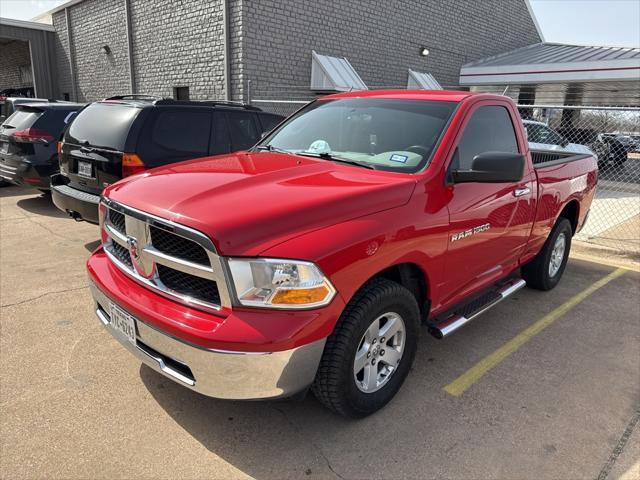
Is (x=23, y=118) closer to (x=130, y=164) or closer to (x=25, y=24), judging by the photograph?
(x=130, y=164)

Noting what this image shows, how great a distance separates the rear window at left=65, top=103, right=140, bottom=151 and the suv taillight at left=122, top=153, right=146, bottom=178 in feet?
0.38

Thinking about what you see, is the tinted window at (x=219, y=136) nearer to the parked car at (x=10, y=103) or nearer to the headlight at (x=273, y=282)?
the headlight at (x=273, y=282)

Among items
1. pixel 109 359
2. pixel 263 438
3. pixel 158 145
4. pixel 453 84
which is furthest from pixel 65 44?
pixel 263 438

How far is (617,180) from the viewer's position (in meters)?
15.2

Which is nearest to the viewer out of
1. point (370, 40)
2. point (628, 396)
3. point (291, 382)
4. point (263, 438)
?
point (291, 382)

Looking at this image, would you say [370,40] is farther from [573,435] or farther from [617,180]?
[573,435]

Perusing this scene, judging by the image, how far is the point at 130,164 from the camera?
5.09m

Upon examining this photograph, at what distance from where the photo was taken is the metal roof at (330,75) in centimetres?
1286

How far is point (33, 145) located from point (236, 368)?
714 centimetres

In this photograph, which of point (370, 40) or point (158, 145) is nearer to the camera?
point (158, 145)

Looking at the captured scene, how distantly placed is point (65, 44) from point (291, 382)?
21.0m

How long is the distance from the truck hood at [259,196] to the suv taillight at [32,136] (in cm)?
566

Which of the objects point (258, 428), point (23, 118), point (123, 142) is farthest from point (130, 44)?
point (258, 428)

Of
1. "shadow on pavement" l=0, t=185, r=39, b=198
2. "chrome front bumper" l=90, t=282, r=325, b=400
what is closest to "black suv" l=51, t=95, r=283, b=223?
"chrome front bumper" l=90, t=282, r=325, b=400
